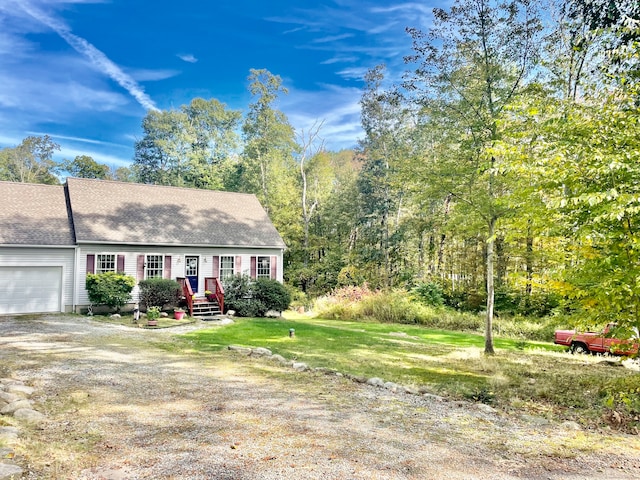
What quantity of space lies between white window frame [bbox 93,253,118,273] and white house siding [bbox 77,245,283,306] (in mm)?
144

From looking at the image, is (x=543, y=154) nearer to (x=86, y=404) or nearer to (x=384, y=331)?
(x=86, y=404)

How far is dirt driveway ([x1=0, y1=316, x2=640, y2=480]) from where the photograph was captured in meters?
3.81

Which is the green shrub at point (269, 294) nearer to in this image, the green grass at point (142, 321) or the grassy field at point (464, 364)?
the grassy field at point (464, 364)

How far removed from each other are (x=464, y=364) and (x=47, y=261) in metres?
15.8

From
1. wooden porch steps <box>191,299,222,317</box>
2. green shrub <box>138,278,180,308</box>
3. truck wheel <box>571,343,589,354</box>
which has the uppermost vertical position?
green shrub <box>138,278,180,308</box>

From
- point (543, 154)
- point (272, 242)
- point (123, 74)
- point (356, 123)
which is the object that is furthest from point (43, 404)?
point (123, 74)

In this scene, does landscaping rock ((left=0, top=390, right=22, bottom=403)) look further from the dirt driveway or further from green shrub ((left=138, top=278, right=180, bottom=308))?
green shrub ((left=138, top=278, right=180, bottom=308))

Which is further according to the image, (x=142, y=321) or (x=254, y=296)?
(x=254, y=296)

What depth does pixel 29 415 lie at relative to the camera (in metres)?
4.94

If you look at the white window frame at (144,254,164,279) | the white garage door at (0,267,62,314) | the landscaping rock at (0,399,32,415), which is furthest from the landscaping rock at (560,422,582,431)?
the white garage door at (0,267,62,314)

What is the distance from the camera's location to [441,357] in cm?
1083

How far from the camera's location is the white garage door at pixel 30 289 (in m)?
15.5

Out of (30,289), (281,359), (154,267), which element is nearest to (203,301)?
(154,267)

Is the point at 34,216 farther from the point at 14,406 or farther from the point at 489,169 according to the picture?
the point at 489,169
